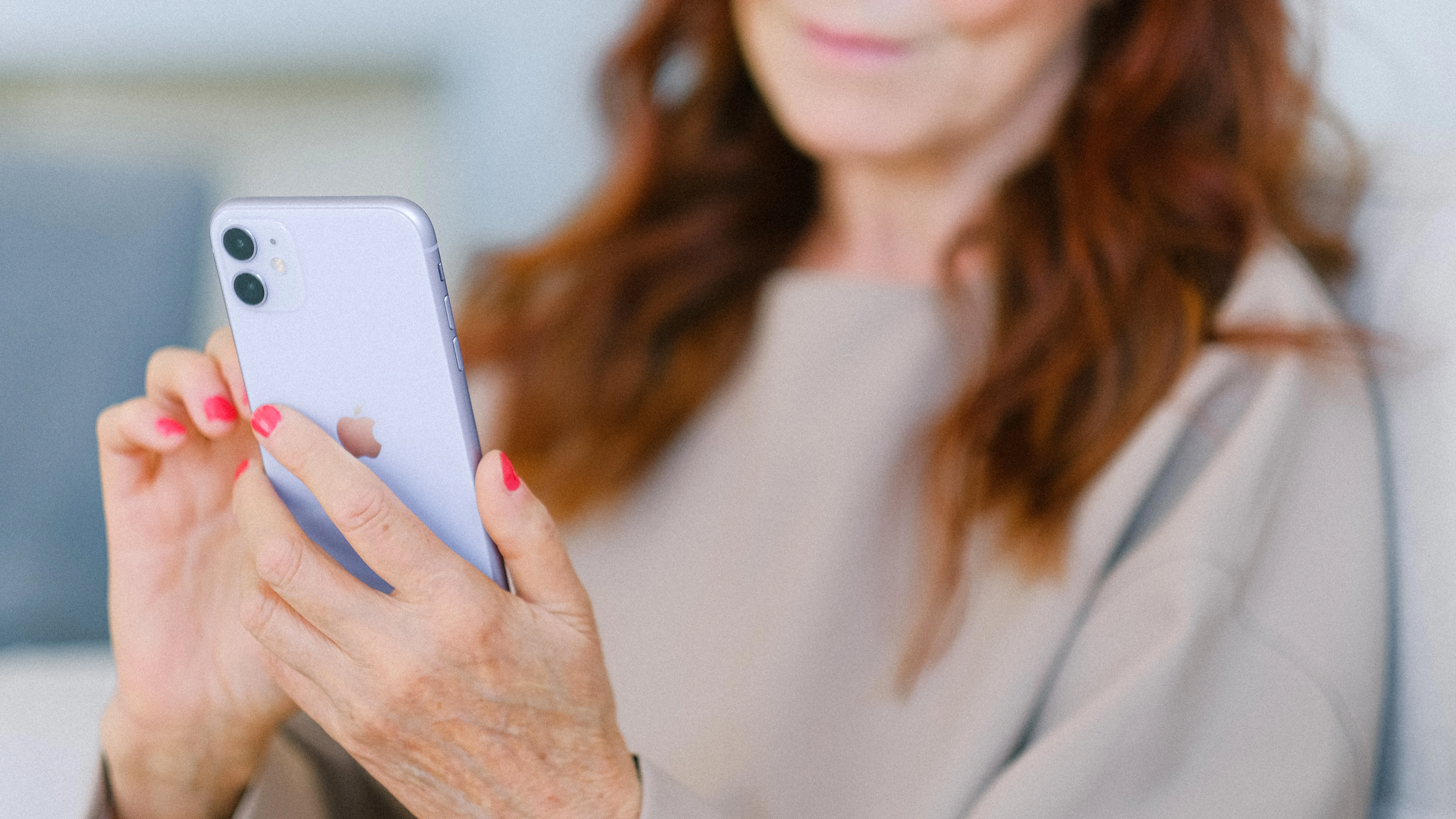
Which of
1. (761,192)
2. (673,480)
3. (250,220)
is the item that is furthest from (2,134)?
(250,220)

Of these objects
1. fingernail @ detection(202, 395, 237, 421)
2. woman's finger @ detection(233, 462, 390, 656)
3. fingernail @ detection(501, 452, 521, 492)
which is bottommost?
woman's finger @ detection(233, 462, 390, 656)

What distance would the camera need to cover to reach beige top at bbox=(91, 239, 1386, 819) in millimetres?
541

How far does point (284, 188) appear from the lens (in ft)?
6.51

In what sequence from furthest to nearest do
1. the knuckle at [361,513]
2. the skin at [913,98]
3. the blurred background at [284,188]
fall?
the skin at [913,98]
the blurred background at [284,188]
the knuckle at [361,513]

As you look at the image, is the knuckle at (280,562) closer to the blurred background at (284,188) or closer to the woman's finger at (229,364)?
the woman's finger at (229,364)

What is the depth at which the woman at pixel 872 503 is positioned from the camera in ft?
1.56

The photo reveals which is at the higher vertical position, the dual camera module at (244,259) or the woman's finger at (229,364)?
the dual camera module at (244,259)

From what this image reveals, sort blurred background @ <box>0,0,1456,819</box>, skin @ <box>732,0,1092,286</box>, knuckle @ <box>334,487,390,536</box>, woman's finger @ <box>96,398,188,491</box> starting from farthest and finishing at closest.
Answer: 1. skin @ <box>732,0,1092,286</box>
2. blurred background @ <box>0,0,1456,819</box>
3. woman's finger @ <box>96,398,188,491</box>
4. knuckle @ <box>334,487,390,536</box>

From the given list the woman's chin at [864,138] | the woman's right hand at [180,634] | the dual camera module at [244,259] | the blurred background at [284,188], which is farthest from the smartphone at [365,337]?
the woman's chin at [864,138]

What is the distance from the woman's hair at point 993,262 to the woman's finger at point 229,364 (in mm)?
341

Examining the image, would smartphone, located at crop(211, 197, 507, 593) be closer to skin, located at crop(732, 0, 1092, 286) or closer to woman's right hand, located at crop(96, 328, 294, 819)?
woman's right hand, located at crop(96, 328, 294, 819)

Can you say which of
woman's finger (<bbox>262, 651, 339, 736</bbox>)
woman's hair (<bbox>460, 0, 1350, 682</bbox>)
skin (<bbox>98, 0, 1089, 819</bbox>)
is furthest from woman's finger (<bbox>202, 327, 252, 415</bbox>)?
woman's hair (<bbox>460, 0, 1350, 682</bbox>)

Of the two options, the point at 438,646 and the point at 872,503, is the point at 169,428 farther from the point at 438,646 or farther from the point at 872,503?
the point at 872,503

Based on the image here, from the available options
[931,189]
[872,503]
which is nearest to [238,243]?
[872,503]
